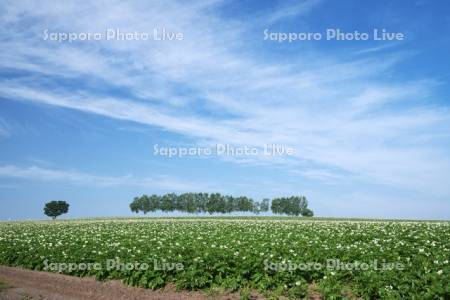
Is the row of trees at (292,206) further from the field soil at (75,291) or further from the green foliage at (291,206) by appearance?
the field soil at (75,291)

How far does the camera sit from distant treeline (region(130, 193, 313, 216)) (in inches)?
5404

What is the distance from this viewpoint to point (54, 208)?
123 metres

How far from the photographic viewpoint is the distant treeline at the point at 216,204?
137250 millimetres

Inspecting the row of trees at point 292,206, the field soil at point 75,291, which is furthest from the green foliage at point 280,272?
the row of trees at point 292,206

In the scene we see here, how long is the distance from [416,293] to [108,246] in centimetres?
1490

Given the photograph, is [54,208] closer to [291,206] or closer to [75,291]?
[291,206]

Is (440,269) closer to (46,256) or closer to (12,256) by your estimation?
(46,256)

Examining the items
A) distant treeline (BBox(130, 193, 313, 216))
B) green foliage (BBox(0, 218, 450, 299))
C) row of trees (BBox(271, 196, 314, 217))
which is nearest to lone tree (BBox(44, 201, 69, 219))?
distant treeline (BBox(130, 193, 313, 216))

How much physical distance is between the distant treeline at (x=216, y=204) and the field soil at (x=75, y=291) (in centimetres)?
11953

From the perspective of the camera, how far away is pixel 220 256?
54.2ft

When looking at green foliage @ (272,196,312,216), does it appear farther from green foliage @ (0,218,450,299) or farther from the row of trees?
green foliage @ (0,218,450,299)

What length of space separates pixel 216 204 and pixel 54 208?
46517mm

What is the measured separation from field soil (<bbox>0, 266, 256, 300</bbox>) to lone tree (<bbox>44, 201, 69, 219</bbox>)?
112 metres

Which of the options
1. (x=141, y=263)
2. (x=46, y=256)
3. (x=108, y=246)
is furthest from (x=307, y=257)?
(x=46, y=256)
